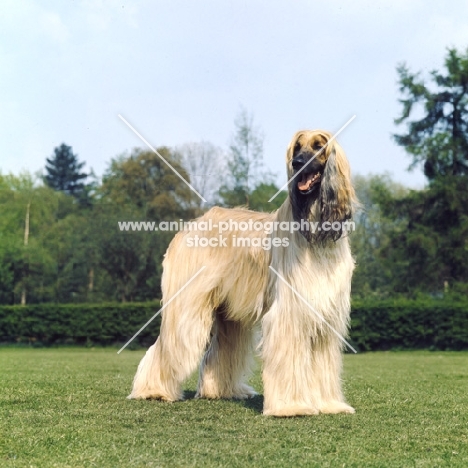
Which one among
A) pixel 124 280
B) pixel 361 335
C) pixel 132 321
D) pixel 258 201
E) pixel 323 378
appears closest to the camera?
pixel 323 378

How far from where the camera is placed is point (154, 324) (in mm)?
22344

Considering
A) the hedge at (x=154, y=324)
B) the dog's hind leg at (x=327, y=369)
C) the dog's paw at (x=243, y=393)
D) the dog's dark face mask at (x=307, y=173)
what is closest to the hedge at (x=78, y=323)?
the hedge at (x=154, y=324)

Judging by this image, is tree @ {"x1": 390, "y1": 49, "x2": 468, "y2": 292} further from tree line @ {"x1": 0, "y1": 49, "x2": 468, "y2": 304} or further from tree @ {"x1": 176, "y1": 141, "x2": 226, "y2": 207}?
tree @ {"x1": 176, "y1": 141, "x2": 226, "y2": 207}

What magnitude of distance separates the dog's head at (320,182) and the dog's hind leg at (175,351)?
1.53 m

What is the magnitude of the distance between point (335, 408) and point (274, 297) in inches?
40.0

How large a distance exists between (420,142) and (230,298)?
24.2 metres

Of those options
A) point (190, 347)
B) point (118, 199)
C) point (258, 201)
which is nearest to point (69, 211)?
point (118, 199)

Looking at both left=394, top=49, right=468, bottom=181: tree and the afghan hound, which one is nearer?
the afghan hound

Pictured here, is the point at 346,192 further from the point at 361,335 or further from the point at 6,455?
the point at 361,335

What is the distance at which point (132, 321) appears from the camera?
23141 millimetres

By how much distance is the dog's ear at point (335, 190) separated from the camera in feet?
16.5

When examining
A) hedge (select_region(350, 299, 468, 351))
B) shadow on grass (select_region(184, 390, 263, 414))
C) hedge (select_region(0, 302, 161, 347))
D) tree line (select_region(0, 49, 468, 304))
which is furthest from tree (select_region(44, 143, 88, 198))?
shadow on grass (select_region(184, 390, 263, 414))

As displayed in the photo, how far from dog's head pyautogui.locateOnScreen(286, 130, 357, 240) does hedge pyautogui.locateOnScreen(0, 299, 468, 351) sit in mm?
16088

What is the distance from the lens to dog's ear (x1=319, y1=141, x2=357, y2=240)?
198 inches
